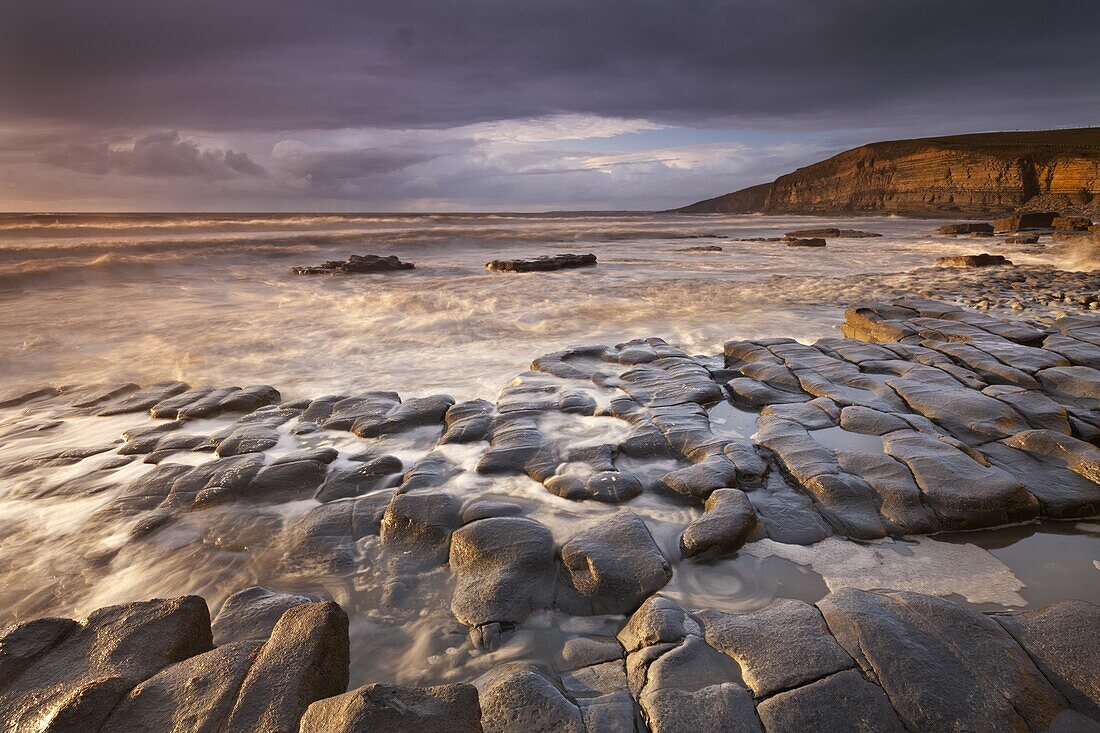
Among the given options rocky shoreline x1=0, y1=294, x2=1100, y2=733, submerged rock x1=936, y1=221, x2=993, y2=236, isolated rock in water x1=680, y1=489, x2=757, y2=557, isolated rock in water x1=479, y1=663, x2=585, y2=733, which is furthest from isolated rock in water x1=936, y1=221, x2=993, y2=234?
isolated rock in water x1=479, y1=663, x2=585, y2=733

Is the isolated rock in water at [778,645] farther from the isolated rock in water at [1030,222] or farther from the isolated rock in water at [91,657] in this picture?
the isolated rock in water at [1030,222]

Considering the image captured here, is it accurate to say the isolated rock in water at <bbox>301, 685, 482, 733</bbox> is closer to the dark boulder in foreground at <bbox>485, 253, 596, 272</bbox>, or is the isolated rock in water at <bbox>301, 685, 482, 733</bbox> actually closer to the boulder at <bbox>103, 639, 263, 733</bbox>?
the boulder at <bbox>103, 639, 263, 733</bbox>

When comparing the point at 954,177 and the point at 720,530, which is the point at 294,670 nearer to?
the point at 720,530

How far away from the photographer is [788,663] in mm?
1948

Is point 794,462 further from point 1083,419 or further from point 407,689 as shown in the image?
point 407,689

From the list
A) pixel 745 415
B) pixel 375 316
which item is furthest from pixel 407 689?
pixel 375 316

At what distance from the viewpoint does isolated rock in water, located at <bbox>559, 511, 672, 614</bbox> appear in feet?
8.36

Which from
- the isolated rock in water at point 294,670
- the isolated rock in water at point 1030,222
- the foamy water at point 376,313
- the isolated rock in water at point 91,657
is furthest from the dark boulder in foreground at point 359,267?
the isolated rock in water at point 1030,222

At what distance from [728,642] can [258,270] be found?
67.9 feet

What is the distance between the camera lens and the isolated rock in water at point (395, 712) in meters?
1.71

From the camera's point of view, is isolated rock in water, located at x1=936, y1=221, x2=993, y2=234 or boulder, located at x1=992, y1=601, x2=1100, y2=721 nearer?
boulder, located at x1=992, y1=601, x2=1100, y2=721

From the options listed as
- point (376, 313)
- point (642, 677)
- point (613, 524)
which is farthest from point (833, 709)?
point (376, 313)

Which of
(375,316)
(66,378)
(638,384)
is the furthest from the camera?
(375,316)

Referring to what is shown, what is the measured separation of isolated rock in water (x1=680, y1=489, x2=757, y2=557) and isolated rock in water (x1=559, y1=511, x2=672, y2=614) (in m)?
0.21
